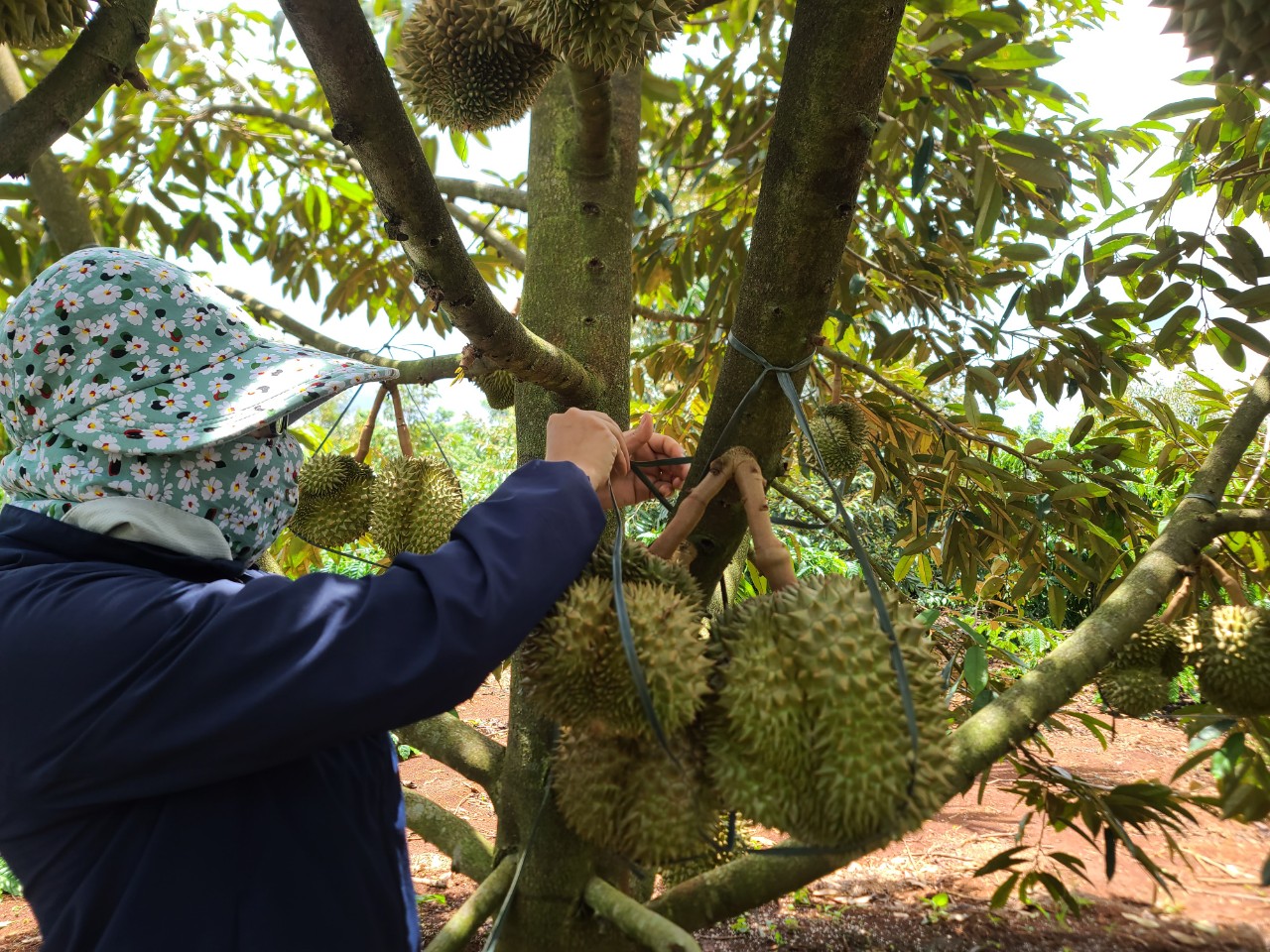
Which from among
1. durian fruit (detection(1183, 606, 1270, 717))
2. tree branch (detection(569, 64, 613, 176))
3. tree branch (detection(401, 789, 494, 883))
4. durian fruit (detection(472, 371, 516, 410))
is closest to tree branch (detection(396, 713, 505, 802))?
tree branch (detection(401, 789, 494, 883))

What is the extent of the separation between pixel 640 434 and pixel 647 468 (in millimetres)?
94

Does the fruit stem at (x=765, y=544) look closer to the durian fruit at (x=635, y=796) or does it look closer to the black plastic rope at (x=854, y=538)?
the black plastic rope at (x=854, y=538)

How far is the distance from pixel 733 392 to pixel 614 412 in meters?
0.67

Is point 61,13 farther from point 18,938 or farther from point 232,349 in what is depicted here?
point 18,938

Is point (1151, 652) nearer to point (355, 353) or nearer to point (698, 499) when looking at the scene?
point (698, 499)

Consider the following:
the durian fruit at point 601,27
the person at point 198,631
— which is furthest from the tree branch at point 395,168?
the durian fruit at point 601,27

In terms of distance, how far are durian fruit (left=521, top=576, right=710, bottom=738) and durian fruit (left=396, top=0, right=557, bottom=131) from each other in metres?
1.01

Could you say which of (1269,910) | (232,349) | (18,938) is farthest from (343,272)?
(1269,910)

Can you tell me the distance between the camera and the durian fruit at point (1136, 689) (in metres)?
1.82

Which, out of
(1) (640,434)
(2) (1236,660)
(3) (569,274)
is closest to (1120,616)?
(2) (1236,660)

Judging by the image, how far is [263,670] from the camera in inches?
32.7

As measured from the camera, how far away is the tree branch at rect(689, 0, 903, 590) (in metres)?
1.02

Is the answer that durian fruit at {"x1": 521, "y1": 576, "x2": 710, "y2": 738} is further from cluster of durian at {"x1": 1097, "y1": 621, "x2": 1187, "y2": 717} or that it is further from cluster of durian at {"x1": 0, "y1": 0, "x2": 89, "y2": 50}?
cluster of durian at {"x1": 1097, "y1": 621, "x2": 1187, "y2": 717}

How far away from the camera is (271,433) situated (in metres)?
1.15
